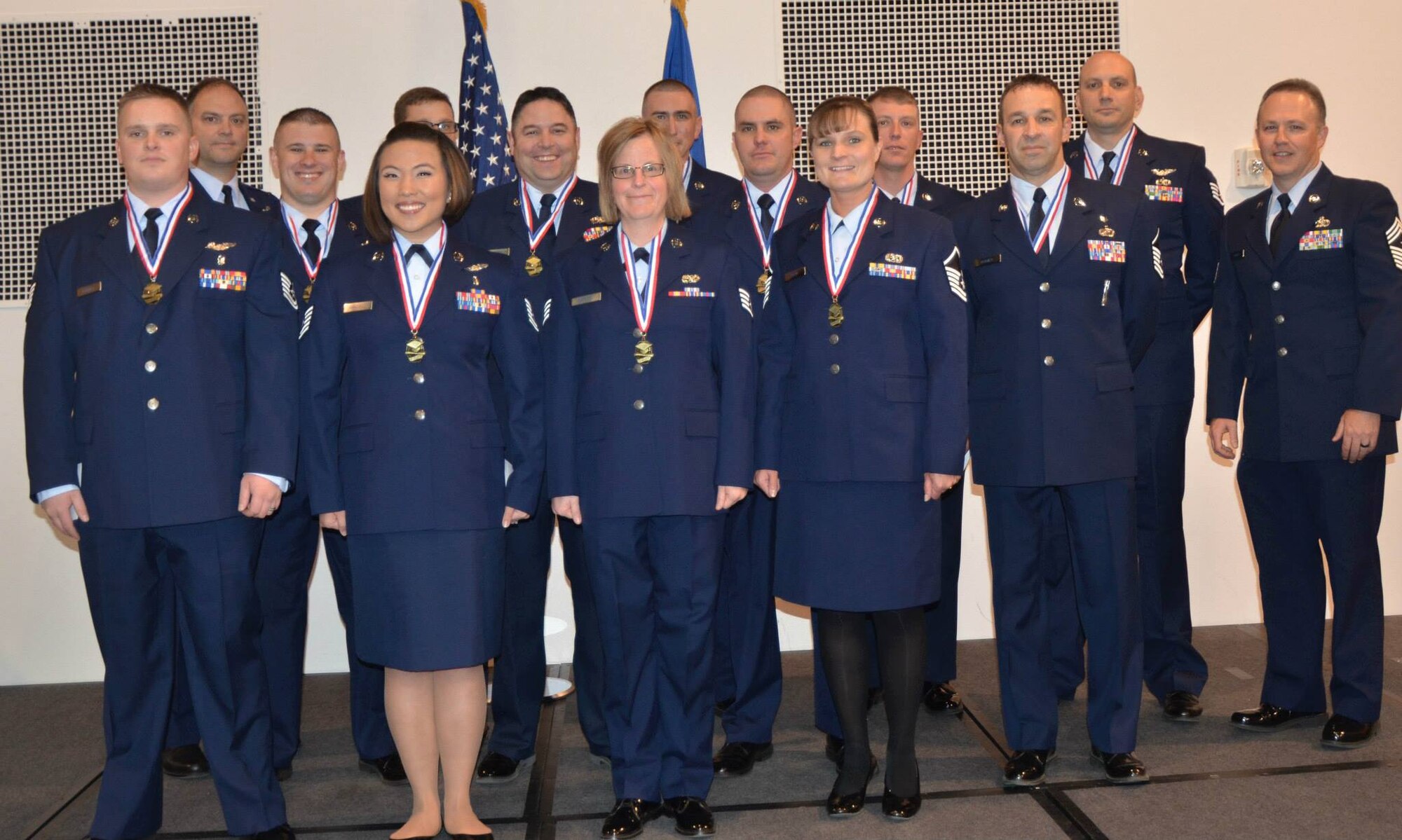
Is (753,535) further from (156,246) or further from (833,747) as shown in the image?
(156,246)

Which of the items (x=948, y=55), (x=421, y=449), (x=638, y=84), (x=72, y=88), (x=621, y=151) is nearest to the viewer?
(x=421, y=449)

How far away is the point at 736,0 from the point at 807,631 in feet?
9.39

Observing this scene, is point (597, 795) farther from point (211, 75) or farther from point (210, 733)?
point (211, 75)

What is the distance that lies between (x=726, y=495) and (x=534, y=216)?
1281 millimetres

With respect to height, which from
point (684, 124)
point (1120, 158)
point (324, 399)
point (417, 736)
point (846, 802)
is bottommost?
point (846, 802)

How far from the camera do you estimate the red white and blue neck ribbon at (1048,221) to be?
355cm

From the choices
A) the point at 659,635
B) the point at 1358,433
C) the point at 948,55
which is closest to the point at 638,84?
the point at 948,55

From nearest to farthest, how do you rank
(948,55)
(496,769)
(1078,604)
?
(1078,604) < (496,769) < (948,55)

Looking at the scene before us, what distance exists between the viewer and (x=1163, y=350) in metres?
4.25

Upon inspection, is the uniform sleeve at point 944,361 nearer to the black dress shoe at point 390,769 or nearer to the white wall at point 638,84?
the black dress shoe at point 390,769

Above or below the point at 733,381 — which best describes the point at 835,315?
above

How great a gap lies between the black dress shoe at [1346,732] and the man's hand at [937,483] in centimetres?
159

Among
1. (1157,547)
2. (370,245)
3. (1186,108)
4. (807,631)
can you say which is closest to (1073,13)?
(1186,108)

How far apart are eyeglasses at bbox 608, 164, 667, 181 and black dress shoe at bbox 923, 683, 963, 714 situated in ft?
7.10
